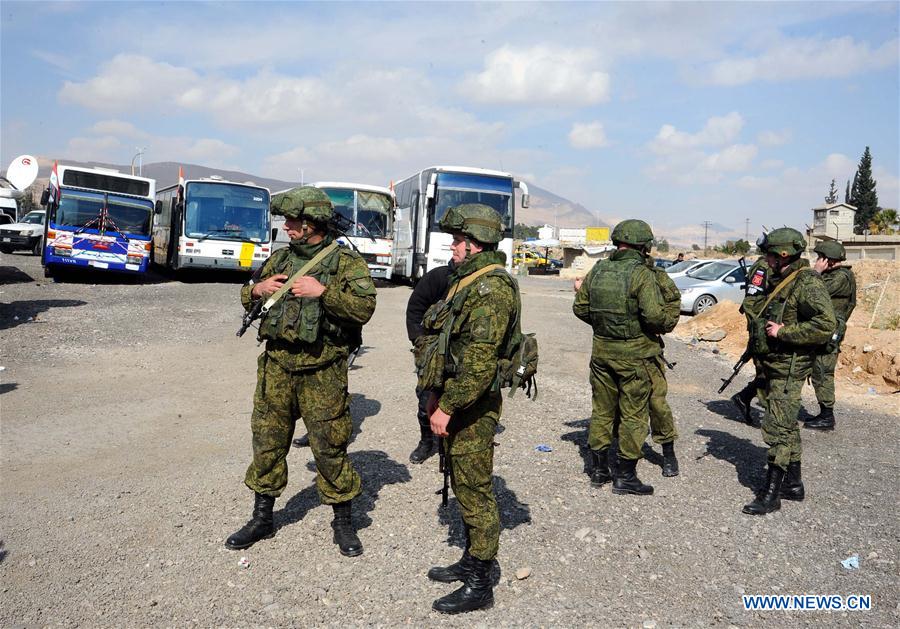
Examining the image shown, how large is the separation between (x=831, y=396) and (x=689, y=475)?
2.61 metres

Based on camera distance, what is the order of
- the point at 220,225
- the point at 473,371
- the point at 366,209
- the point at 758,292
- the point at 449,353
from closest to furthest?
the point at 473,371, the point at 449,353, the point at 758,292, the point at 220,225, the point at 366,209

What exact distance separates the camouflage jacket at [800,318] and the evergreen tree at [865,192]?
71362 mm

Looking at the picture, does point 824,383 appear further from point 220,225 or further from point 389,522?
point 220,225

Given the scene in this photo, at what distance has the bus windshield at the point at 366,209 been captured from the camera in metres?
19.4

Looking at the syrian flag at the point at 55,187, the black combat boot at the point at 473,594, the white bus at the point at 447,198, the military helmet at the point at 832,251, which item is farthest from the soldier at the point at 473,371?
the syrian flag at the point at 55,187

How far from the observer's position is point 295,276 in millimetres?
3629

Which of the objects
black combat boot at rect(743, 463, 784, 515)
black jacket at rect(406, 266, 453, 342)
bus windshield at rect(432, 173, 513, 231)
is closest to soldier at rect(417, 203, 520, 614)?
black jacket at rect(406, 266, 453, 342)

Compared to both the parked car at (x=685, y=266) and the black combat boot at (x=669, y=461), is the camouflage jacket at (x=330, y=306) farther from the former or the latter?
the parked car at (x=685, y=266)

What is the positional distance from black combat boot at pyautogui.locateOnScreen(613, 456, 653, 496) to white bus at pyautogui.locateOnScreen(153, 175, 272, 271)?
47.0 feet

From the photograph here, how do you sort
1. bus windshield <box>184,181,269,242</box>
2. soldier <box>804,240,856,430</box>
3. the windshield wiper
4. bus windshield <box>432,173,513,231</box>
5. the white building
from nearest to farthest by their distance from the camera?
soldier <box>804,240,856,430</box> → bus windshield <box>184,181,269,242</box> → the windshield wiper → bus windshield <box>432,173,513,231</box> → the white building

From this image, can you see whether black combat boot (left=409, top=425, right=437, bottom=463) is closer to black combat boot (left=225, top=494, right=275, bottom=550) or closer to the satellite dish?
black combat boot (left=225, top=494, right=275, bottom=550)

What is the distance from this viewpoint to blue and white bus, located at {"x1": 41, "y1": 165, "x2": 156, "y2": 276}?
15688 mm

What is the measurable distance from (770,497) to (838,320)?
3.22m

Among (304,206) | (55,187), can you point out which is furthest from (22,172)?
(304,206)
